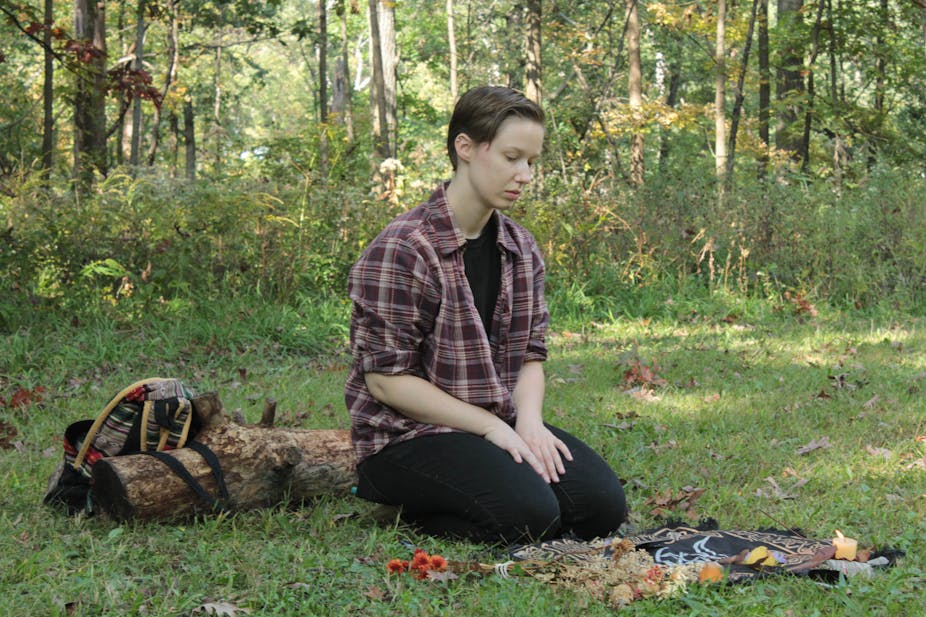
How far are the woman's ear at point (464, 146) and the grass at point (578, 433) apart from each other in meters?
1.47

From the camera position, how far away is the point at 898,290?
32.0 feet

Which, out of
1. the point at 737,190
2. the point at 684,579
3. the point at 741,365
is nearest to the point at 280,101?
the point at 737,190

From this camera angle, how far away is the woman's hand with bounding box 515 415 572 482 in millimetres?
3811

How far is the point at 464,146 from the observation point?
381 centimetres

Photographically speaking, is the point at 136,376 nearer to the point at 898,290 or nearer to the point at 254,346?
the point at 254,346

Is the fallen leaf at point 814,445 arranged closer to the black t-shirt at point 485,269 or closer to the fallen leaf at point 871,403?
the fallen leaf at point 871,403

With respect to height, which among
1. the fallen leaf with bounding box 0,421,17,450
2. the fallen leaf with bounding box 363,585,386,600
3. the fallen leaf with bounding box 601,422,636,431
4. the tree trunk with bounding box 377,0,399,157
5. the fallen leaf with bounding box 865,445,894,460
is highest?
the tree trunk with bounding box 377,0,399,157

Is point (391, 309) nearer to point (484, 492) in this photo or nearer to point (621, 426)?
point (484, 492)

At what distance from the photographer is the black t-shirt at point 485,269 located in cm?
397

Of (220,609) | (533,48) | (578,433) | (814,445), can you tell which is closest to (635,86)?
(533,48)

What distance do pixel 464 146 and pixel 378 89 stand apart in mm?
15591

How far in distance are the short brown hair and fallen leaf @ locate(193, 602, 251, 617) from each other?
185cm

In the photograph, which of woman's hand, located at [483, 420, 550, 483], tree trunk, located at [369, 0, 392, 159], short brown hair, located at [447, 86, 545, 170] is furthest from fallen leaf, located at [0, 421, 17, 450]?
tree trunk, located at [369, 0, 392, 159]

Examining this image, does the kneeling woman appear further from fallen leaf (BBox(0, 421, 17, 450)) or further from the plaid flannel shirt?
fallen leaf (BBox(0, 421, 17, 450))
